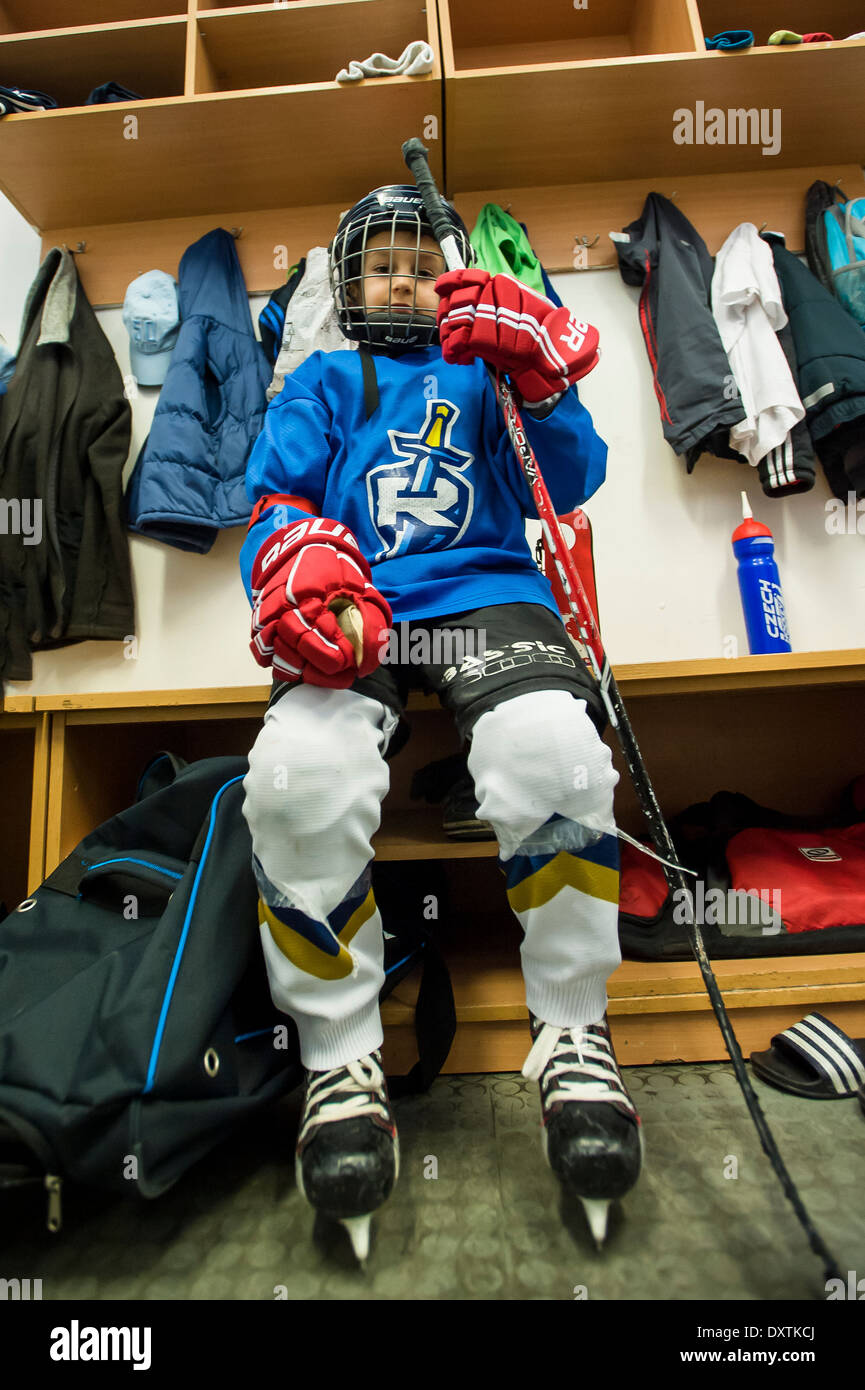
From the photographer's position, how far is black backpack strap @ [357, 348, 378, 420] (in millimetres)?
934

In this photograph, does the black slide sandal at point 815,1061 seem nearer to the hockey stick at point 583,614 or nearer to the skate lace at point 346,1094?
the hockey stick at point 583,614

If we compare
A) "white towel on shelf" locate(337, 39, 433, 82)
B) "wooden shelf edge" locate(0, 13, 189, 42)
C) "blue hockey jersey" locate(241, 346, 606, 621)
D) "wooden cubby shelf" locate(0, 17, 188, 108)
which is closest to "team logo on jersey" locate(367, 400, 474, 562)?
"blue hockey jersey" locate(241, 346, 606, 621)

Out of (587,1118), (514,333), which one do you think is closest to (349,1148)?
(587,1118)

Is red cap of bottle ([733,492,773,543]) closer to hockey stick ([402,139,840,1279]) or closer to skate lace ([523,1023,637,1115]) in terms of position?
hockey stick ([402,139,840,1279])

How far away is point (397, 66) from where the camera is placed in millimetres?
1357

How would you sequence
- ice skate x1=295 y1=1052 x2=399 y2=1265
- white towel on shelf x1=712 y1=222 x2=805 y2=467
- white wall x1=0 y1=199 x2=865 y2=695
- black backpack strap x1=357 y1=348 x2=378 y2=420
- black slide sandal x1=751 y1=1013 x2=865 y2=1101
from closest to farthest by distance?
ice skate x1=295 y1=1052 x2=399 y2=1265, black slide sandal x1=751 y1=1013 x2=865 y2=1101, black backpack strap x1=357 y1=348 x2=378 y2=420, white towel on shelf x1=712 y1=222 x2=805 y2=467, white wall x1=0 y1=199 x2=865 y2=695

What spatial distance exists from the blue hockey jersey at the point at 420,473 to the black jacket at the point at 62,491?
0.72 metres

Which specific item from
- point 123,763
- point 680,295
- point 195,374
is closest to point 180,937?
point 123,763

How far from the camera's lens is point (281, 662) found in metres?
0.71

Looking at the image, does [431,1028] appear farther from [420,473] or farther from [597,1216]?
[420,473]

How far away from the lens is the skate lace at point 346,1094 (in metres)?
0.61

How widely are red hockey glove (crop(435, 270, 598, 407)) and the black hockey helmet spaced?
112 mm
